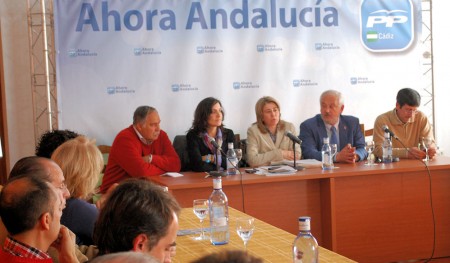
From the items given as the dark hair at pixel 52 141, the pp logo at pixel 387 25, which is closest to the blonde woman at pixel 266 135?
the pp logo at pixel 387 25

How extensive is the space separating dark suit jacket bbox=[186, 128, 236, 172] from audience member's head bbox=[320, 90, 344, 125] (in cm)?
82

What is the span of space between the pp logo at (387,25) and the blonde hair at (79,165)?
458 cm

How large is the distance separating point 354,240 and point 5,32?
12.5 feet

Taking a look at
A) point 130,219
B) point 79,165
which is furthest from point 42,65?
point 130,219

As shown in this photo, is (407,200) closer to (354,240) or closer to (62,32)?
(354,240)

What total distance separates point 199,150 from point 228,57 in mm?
1473

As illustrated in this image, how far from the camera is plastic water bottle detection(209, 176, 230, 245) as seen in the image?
282 centimetres

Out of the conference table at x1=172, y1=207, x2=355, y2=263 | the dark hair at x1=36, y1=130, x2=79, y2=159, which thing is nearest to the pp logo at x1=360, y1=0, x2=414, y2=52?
the dark hair at x1=36, y1=130, x2=79, y2=159

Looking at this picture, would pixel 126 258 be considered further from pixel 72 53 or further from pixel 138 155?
pixel 72 53

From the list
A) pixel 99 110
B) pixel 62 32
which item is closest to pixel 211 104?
pixel 99 110

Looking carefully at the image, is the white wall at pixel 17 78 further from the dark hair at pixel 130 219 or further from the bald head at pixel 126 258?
the bald head at pixel 126 258

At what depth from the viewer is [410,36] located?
23.1 ft

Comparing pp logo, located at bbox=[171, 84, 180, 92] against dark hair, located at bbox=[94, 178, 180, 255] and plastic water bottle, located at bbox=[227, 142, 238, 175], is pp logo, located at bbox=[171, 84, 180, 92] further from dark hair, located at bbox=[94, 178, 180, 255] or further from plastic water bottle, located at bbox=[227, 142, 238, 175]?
dark hair, located at bbox=[94, 178, 180, 255]

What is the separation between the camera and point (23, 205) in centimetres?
202
